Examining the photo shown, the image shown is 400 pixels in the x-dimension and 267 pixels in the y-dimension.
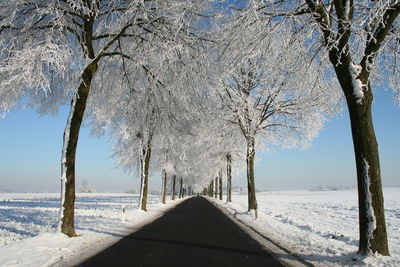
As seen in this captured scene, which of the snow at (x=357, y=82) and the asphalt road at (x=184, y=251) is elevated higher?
the snow at (x=357, y=82)

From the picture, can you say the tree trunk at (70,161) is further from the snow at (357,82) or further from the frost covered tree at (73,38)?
the snow at (357,82)

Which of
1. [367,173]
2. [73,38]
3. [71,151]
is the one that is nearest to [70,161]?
[71,151]

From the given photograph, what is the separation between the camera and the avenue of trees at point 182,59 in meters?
6.67

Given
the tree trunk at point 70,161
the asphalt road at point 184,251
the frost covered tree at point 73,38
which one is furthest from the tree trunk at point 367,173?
the tree trunk at point 70,161

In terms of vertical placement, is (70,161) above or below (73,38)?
below

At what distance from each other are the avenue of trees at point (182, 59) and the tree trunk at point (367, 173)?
0.02 metres

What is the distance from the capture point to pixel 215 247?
7773mm

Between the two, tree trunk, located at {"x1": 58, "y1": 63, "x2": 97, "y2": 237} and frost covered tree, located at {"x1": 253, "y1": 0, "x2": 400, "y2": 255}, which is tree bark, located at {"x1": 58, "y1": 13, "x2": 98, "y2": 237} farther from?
frost covered tree, located at {"x1": 253, "y1": 0, "x2": 400, "y2": 255}

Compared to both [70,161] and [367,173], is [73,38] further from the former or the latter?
[367,173]

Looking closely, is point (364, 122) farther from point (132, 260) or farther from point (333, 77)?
point (132, 260)

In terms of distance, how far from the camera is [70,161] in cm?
948

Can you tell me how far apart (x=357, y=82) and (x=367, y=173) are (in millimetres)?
1949

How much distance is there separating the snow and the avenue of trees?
21 mm

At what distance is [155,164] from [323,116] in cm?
1987
